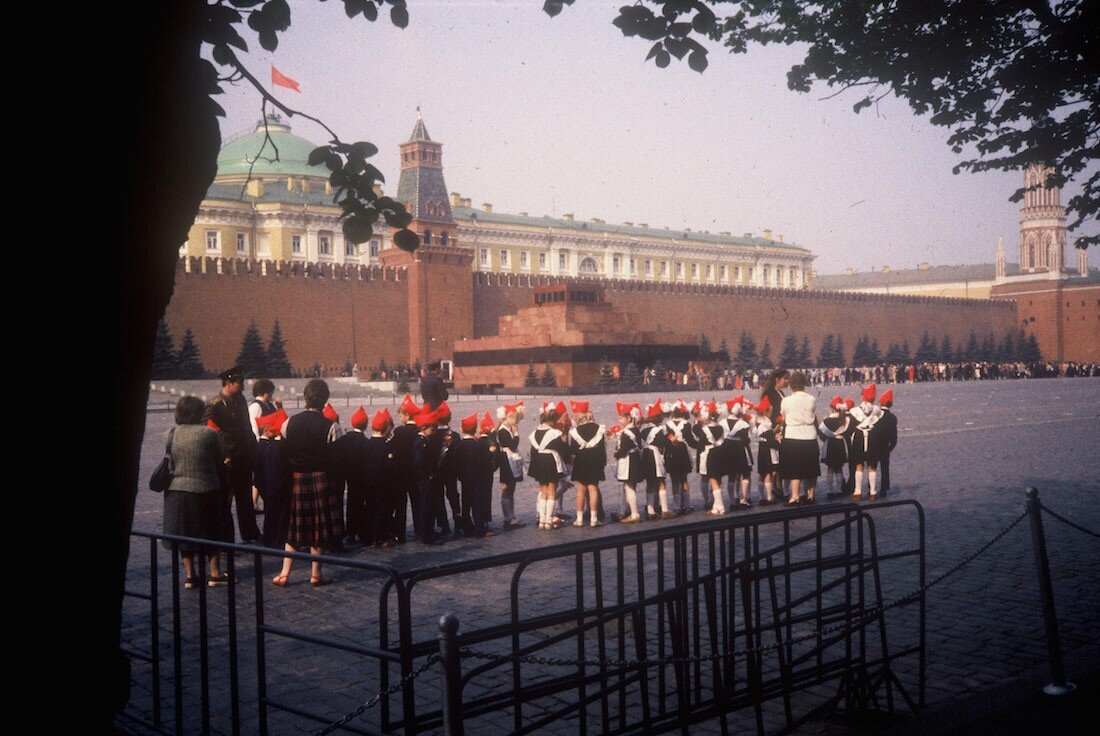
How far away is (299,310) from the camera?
140 feet

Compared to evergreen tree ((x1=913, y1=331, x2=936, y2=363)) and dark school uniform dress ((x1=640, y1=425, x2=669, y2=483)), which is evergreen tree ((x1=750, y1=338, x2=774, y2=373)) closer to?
evergreen tree ((x1=913, y1=331, x2=936, y2=363))

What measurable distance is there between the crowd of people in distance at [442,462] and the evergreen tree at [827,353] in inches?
1995

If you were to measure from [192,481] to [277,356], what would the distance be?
35803 mm

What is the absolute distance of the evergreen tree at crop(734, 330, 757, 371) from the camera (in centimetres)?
5449

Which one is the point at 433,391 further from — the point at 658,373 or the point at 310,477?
the point at 658,373

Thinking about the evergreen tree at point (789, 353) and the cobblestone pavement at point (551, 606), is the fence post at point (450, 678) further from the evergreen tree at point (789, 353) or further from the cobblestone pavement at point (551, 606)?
the evergreen tree at point (789, 353)

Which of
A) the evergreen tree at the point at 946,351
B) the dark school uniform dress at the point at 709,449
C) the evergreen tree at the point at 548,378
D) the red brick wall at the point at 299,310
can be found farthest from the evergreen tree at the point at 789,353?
the dark school uniform dress at the point at 709,449

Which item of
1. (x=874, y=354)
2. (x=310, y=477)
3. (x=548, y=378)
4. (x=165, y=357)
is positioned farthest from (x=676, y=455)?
(x=874, y=354)

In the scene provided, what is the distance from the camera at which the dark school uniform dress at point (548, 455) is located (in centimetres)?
860

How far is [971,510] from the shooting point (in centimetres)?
880

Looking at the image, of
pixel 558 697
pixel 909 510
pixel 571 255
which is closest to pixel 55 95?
pixel 558 697

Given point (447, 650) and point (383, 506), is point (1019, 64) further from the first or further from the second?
point (447, 650)

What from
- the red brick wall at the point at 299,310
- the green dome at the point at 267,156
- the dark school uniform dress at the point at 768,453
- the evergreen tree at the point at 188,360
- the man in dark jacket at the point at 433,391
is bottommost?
the dark school uniform dress at the point at 768,453

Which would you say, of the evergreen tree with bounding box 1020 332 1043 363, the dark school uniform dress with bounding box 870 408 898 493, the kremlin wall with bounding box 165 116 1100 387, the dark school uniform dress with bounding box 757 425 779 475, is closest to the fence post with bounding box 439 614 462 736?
the dark school uniform dress with bounding box 757 425 779 475
